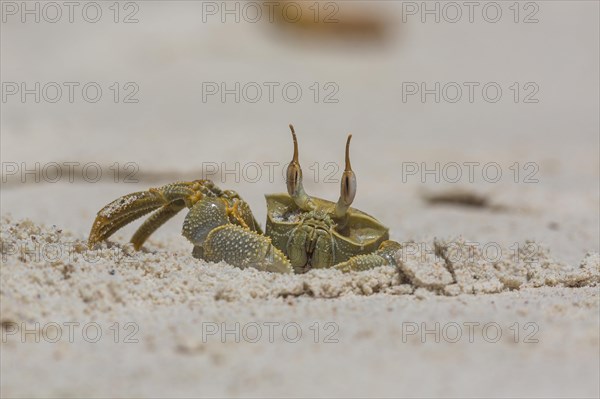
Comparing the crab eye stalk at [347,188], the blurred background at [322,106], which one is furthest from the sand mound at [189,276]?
the blurred background at [322,106]

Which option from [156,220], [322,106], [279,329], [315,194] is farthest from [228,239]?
[322,106]

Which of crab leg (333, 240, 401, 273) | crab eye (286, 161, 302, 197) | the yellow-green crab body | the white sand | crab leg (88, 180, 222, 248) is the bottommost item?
the white sand

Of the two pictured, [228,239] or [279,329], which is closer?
[279,329]

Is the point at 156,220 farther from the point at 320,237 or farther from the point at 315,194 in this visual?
the point at 315,194

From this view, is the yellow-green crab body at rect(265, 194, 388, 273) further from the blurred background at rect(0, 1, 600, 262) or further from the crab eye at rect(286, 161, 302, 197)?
the blurred background at rect(0, 1, 600, 262)

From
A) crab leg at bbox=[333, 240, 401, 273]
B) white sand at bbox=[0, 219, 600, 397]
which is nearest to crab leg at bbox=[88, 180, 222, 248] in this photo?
white sand at bbox=[0, 219, 600, 397]

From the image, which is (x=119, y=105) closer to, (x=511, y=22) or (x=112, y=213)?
(x=112, y=213)
